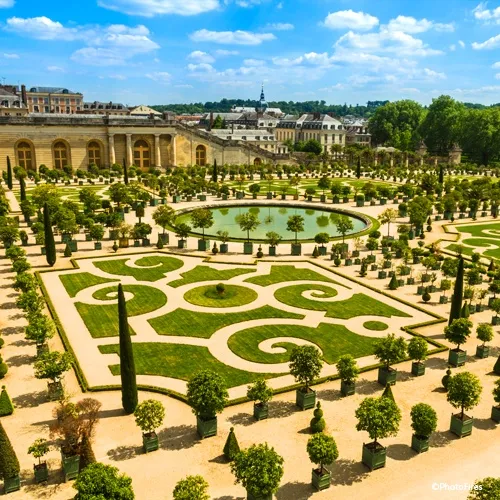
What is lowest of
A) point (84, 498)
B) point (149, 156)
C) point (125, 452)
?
point (125, 452)

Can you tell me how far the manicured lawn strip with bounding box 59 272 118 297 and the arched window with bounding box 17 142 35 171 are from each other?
230ft

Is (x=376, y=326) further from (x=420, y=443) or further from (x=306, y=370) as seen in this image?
(x=420, y=443)

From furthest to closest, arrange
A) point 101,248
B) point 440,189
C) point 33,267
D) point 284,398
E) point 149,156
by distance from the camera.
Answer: point 149,156, point 440,189, point 101,248, point 33,267, point 284,398

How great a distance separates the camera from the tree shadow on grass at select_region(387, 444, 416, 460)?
22.3m

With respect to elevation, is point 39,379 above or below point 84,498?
below

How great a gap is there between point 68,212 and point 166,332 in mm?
28671

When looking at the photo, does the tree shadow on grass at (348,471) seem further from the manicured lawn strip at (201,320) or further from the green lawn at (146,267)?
the green lawn at (146,267)

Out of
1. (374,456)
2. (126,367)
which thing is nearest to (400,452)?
(374,456)

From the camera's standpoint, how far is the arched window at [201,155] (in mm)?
123144

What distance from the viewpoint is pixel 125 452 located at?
22328mm

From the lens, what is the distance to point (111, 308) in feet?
124

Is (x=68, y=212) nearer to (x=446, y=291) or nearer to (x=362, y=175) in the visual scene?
(x=446, y=291)

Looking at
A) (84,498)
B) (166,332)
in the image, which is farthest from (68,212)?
(84,498)

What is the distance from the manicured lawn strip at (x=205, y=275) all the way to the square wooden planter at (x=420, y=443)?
80.1ft
